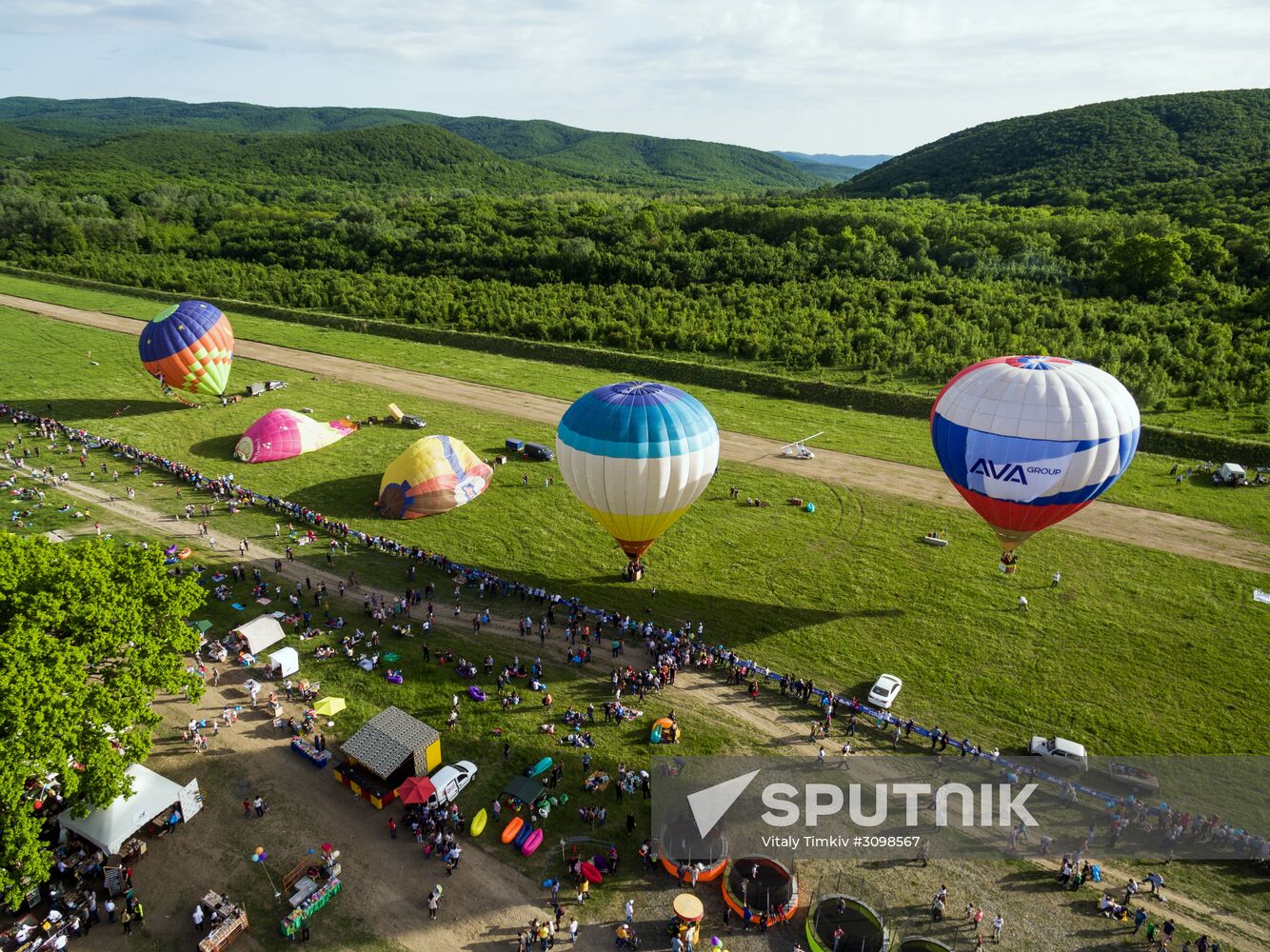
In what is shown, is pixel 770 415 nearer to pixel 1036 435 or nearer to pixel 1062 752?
pixel 1036 435

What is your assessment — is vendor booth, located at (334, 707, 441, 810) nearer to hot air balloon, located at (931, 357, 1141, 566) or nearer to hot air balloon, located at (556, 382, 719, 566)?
hot air balloon, located at (556, 382, 719, 566)

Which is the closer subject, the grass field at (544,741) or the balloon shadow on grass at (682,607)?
the grass field at (544,741)

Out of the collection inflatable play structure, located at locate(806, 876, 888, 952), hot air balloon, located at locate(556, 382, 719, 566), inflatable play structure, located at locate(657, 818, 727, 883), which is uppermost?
hot air balloon, located at locate(556, 382, 719, 566)

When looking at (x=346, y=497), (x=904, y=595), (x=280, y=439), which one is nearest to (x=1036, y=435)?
(x=904, y=595)

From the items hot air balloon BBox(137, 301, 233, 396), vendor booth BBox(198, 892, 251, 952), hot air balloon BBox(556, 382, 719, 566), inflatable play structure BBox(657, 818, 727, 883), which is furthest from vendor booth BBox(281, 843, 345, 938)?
hot air balloon BBox(137, 301, 233, 396)

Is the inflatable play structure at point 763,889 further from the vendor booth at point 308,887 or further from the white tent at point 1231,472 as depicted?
the white tent at point 1231,472

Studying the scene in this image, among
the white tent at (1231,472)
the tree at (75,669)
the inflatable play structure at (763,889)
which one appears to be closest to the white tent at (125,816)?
the tree at (75,669)
